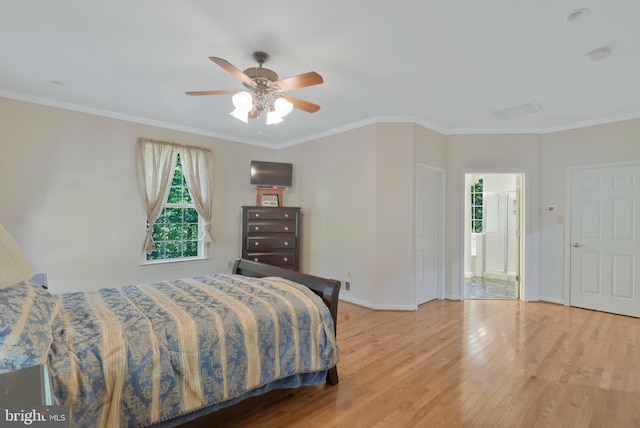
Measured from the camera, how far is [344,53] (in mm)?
2539

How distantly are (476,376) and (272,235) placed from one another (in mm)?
3286

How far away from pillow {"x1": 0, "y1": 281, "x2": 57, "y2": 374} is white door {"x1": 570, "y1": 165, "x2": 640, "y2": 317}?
5.56 m

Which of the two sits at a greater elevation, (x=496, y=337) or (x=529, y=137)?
(x=529, y=137)

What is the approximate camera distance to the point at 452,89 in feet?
10.5

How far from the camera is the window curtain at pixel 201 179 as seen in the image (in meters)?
4.60

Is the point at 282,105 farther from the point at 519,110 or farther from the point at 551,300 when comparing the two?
the point at 551,300

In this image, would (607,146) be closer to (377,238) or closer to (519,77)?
(519,77)

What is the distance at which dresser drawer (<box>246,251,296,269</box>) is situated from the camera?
4.71 meters

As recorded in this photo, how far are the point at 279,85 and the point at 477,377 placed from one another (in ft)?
9.02

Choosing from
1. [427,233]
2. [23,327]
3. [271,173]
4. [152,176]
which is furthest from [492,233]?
[23,327]

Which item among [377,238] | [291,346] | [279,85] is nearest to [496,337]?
[377,238]

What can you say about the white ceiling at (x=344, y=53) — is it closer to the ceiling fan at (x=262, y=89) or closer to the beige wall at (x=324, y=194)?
the ceiling fan at (x=262, y=89)

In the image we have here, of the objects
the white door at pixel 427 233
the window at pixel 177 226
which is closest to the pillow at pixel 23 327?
the window at pixel 177 226

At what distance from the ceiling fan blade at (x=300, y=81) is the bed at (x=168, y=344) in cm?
147
